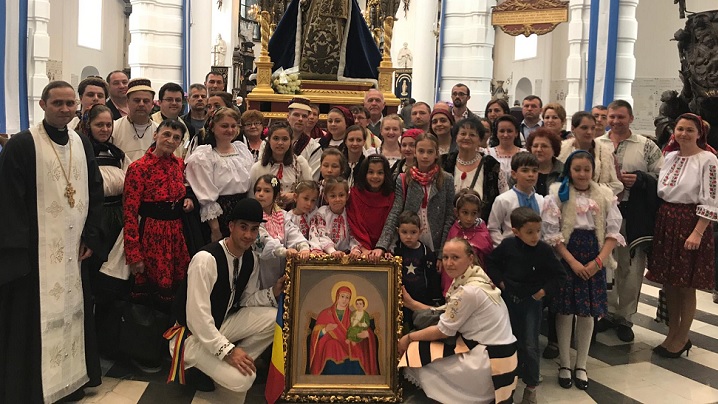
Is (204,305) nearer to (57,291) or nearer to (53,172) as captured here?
(57,291)

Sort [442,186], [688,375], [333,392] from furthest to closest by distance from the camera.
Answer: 1. [688,375]
2. [442,186]
3. [333,392]

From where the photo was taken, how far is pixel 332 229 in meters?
3.88

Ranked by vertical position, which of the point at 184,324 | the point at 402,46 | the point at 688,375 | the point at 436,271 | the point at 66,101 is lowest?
the point at 688,375

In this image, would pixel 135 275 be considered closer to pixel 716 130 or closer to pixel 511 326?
pixel 511 326

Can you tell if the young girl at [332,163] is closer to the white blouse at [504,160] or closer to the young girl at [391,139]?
the young girl at [391,139]

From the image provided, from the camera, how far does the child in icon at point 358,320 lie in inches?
134

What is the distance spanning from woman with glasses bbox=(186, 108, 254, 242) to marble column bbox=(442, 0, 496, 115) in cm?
774

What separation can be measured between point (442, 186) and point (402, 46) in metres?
19.4

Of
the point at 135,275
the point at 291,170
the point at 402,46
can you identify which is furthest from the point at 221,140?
the point at 402,46

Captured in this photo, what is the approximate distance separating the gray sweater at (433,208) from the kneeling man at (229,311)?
776 millimetres

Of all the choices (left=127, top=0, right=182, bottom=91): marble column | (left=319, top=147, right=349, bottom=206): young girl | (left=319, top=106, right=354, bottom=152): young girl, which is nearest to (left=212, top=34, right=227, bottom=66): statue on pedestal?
(left=127, top=0, right=182, bottom=91): marble column

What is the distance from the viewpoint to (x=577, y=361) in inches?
149

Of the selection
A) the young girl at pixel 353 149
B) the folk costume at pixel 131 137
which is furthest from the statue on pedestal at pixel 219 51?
the young girl at pixel 353 149

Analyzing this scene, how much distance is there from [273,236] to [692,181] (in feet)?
9.43
